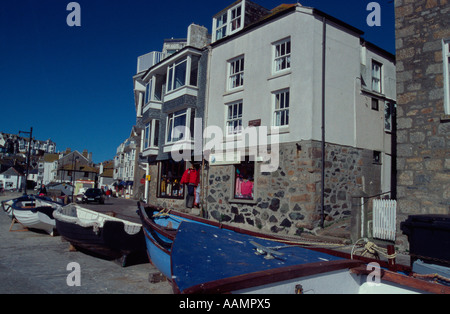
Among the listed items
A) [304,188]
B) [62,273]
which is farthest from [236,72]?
[62,273]

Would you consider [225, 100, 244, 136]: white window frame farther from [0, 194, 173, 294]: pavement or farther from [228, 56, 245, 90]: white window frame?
[0, 194, 173, 294]: pavement

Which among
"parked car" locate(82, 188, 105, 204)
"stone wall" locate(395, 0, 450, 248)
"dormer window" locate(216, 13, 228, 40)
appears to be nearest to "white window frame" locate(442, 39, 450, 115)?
"stone wall" locate(395, 0, 450, 248)

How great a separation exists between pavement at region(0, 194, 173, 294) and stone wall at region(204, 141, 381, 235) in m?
6.15

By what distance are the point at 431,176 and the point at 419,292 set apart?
18.0 ft

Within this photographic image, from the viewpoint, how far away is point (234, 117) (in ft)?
53.7

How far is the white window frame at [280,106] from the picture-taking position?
45.4 feet

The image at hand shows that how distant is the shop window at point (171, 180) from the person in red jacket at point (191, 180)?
131 cm

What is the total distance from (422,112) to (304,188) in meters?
4.96

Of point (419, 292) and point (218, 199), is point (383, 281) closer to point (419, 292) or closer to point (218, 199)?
point (419, 292)

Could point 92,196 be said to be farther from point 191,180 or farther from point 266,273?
A: point 266,273

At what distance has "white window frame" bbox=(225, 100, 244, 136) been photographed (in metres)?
16.0

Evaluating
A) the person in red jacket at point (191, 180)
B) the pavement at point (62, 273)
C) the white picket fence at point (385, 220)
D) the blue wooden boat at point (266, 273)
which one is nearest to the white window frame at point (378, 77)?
the white picket fence at point (385, 220)

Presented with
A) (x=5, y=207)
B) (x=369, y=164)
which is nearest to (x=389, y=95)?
(x=369, y=164)

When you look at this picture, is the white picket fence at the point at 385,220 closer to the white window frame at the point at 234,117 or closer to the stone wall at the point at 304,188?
the stone wall at the point at 304,188
